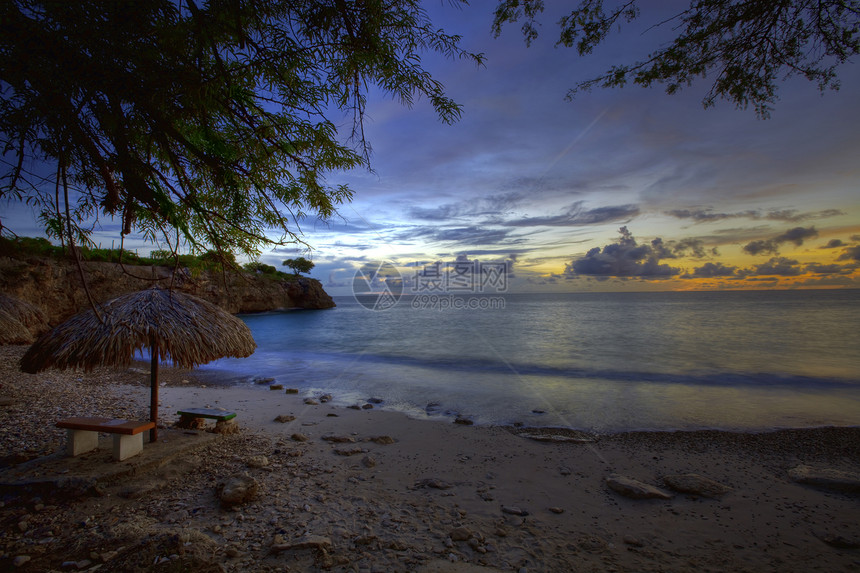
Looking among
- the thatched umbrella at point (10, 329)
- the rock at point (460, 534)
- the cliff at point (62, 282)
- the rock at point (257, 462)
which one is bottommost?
the rock at point (460, 534)

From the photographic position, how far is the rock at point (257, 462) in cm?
512

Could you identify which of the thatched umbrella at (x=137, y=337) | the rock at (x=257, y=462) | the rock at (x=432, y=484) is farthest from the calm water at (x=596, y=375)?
the thatched umbrella at (x=137, y=337)

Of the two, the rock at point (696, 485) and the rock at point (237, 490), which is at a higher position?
the rock at point (237, 490)

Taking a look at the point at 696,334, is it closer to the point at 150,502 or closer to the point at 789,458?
the point at 789,458

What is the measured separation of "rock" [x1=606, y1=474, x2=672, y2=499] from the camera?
15.3ft

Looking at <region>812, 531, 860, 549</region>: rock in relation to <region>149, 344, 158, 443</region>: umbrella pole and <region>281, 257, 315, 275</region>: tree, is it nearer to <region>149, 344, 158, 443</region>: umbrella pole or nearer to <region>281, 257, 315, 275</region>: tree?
<region>149, 344, 158, 443</region>: umbrella pole

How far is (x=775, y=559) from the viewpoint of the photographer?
3.61 metres

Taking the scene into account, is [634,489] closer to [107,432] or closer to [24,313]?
[107,432]

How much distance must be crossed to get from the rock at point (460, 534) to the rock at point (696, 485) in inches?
123

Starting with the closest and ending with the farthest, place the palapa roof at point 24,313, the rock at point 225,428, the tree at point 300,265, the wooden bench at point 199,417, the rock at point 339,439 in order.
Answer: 1. the wooden bench at point 199,417
2. the rock at point 225,428
3. the rock at point 339,439
4. the palapa roof at point 24,313
5. the tree at point 300,265

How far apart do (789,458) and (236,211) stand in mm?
9077

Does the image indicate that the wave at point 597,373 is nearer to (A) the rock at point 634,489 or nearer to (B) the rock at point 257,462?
(A) the rock at point 634,489

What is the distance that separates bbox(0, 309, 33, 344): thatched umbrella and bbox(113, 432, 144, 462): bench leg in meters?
10.3

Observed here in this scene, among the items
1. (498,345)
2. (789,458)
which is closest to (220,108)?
(789,458)
